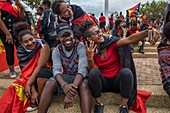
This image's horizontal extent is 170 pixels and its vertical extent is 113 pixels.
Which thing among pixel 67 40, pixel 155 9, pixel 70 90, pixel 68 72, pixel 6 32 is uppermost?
pixel 155 9

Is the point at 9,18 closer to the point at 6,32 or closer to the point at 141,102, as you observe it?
the point at 6,32

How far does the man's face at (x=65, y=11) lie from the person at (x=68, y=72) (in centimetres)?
38

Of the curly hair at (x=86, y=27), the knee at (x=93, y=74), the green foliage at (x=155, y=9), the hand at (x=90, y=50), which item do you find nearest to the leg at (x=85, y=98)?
the knee at (x=93, y=74)

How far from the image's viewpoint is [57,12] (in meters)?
2.98

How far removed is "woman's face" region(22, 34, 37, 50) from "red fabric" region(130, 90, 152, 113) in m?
1.45

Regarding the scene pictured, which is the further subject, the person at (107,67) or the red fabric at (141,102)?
the red fabric at (141,102)

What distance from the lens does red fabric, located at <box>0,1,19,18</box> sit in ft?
11.2

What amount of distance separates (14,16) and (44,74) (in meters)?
1.36

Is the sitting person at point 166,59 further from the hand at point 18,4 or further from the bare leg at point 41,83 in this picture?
the hand at point 18,4

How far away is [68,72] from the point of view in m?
2.66

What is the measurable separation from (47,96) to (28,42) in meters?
0.77

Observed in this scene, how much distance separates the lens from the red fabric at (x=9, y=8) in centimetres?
341

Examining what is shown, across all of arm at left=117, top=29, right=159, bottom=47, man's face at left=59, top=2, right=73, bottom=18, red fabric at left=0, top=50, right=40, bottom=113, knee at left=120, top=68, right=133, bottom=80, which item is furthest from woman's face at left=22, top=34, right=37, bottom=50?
knee at left=120, top=68, right=133, bottom=80

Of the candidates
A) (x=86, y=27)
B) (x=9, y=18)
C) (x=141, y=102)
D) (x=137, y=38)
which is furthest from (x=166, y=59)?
(x=9, y=18)
